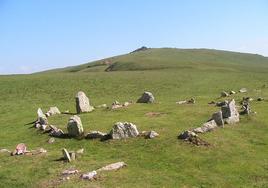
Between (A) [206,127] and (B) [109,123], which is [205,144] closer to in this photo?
(A) [206,127]

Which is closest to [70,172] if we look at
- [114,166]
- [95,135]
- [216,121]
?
[114,166]


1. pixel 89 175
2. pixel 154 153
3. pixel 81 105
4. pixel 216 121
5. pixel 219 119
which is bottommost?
pixel 89 175

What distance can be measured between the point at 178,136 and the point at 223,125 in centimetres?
499

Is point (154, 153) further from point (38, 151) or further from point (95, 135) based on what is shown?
point (38, 151)

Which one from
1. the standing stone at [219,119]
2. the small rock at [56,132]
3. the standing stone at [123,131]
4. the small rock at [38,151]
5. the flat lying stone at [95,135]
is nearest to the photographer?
the small rock at [38,151]

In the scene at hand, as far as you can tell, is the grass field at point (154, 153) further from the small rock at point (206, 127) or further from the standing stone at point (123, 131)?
the standing stone at point (123, 131)

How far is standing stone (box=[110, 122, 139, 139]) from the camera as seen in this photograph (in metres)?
31.6

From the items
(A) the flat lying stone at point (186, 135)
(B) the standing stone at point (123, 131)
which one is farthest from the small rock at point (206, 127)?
(B) the standing stone at point (123, 131)

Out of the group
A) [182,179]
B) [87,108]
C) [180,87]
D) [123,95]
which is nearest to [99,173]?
[182,179]

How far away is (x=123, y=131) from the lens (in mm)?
31688

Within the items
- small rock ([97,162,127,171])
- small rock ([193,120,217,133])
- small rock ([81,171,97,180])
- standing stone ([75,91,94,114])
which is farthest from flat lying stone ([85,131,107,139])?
standing stone ([75,91,94,114])

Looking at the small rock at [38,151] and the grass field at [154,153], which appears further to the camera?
the small rock at [38,151]

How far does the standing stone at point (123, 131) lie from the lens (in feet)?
104

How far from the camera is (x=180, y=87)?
272ft
